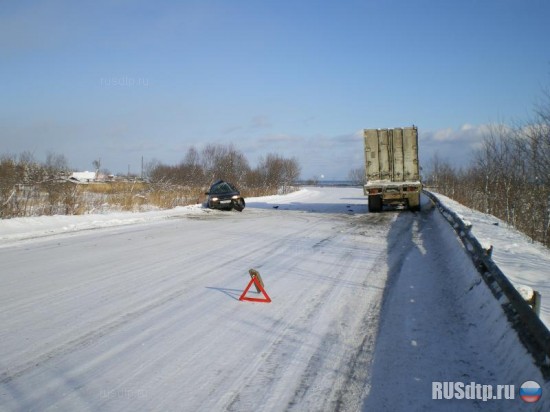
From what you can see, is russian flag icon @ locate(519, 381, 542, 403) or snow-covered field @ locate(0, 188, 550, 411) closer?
russian flag icon @ locate(519, 381, 542, 403)

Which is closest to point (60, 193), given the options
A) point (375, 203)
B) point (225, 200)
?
point (225, 200)

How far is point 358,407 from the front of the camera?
3.24 meters

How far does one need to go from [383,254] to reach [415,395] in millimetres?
6342

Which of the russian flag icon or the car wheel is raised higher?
the car wheel

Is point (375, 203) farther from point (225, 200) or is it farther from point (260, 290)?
point (260, 290)

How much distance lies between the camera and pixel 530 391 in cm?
312

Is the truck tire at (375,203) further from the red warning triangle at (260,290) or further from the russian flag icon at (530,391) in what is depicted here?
the russian flag icon at (530,391)

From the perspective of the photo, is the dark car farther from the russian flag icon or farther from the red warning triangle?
the russian flag icon

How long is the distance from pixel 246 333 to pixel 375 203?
16888 mm

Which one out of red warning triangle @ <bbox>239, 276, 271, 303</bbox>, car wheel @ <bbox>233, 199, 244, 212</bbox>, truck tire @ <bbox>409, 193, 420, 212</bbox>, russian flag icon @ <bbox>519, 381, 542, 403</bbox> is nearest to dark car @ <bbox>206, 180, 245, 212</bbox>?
car wheel @ <bbox>233, 199, 244, 212</bbox>

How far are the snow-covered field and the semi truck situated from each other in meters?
10.8

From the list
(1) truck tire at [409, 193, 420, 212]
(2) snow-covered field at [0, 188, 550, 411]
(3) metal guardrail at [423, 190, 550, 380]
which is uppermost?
(1) truck tire at [409, 193, 420, 212]

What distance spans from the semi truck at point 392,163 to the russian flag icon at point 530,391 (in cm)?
1696

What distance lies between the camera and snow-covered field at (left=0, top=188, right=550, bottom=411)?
3.39m
